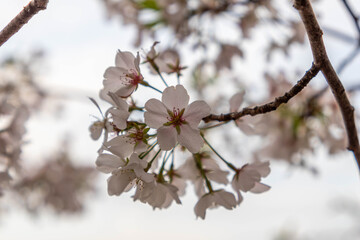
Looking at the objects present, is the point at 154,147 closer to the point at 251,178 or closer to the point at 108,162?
the point at 108,162

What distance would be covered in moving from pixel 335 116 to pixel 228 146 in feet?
6.30

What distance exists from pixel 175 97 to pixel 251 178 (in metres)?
0.36

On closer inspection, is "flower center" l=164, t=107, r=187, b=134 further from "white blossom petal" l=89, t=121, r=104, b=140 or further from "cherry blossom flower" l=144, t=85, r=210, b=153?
"white blossom petal" l=89, t=121, r=104, b=140

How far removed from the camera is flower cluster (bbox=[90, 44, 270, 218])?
2.65 feet

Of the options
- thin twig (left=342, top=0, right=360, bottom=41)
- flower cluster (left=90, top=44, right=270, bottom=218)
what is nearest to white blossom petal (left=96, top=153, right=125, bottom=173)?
flower cluster (left=90, top=44, right=270, bottom=218)

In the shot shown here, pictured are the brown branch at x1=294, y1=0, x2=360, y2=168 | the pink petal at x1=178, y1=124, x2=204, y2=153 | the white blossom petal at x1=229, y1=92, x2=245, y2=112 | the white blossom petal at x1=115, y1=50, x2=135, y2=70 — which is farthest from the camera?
the white blossom petal at x1=229, y1=92, x2=245, y2=112

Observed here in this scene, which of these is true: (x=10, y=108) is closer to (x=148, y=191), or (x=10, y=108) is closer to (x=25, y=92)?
(x=148, y=191)

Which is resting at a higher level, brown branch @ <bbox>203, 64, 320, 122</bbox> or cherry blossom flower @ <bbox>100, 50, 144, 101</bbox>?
cherry blossom flower @ <bbox>100, 50, 144, 101</bbox>

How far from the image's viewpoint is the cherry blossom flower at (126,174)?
80cm

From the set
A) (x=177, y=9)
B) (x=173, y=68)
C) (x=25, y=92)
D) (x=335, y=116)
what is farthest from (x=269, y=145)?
(x=25, y=92)

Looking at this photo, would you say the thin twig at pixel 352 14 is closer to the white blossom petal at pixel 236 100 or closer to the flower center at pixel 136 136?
the white blossom petal at pixel 236 100

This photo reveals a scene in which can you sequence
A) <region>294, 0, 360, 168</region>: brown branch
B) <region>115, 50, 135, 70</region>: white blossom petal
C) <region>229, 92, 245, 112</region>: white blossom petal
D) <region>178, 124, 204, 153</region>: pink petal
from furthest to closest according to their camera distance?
<region>229, 92, 245, 112</region>: white blossom petal → <region>115, 50, 135, 70</region>: white blossom petal → <region>178, 124, 204, 153</region>: pink petal → <region>294, 0, 360, 168</region>: brown branch

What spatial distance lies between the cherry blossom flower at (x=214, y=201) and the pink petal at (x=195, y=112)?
0.89 ft

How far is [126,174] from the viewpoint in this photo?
0.88 m
